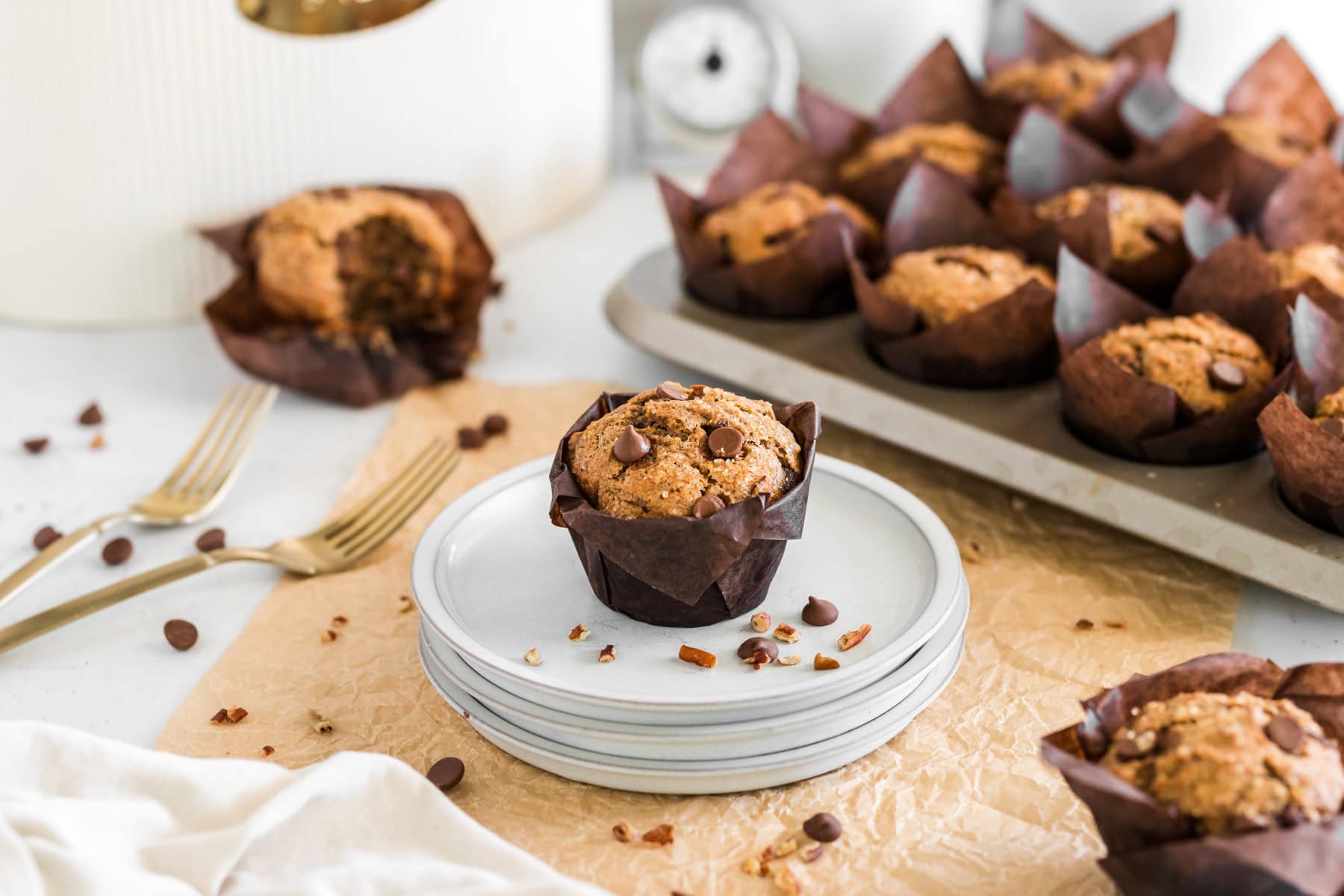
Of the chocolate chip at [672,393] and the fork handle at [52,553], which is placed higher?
the chocolate chip at [672,393]

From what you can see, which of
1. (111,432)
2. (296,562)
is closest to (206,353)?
(111,432)

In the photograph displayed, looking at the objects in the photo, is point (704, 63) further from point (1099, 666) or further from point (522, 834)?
point (522, 834)

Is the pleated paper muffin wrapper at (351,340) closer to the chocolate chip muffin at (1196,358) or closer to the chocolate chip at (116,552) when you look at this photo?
the chocolate chip at (116,552)

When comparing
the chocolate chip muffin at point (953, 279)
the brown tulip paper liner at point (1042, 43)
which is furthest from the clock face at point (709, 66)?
the chocolate chip muffin at point (953, 279)

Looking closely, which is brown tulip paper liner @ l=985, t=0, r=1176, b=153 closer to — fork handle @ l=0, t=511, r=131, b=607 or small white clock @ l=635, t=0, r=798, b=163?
small white clock @ l=635, t=0, r=798, b=163

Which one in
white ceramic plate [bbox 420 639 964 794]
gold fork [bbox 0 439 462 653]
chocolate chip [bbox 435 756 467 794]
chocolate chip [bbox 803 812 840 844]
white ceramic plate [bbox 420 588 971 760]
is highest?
white ceramic plate [bbox 420 588 971 760]

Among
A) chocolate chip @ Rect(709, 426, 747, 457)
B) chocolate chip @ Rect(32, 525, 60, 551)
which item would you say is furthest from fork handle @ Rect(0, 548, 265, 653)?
chocolate chip @ Rect(709, 426, 747, 457)
